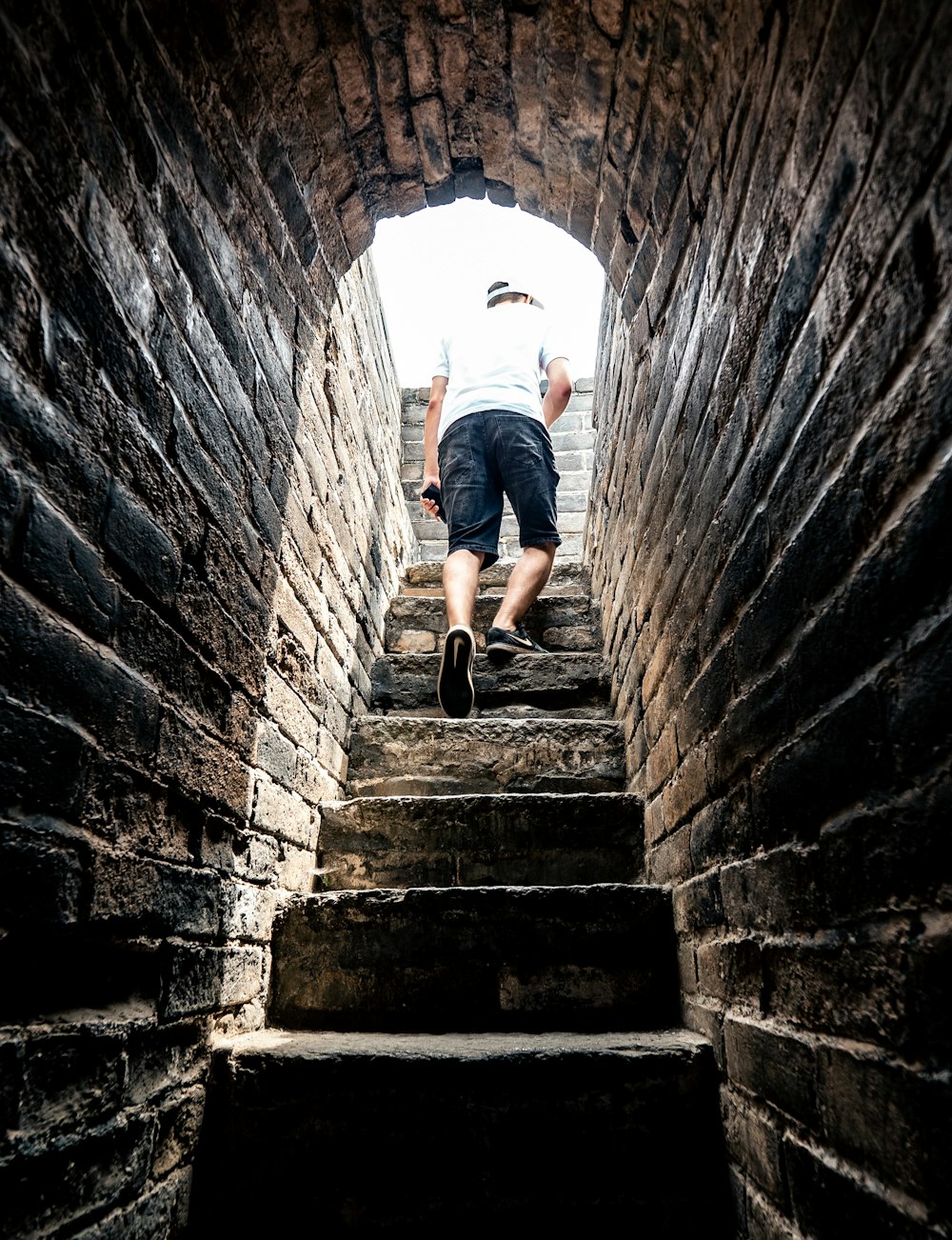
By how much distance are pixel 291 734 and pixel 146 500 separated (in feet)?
2.82

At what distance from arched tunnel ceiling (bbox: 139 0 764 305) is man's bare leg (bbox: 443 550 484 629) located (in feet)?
3.76

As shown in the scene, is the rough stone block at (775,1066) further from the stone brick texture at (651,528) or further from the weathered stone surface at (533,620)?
the weathered stone surface at (533,620)

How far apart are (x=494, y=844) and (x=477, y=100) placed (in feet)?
6.49

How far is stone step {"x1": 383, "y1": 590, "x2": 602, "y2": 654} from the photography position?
3.29 metres

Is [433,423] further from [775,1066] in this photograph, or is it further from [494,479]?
[775,1066]

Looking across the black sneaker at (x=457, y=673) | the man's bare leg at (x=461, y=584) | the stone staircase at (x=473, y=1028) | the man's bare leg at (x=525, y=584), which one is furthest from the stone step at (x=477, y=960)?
the man's bare leg at (x=525, y=584)

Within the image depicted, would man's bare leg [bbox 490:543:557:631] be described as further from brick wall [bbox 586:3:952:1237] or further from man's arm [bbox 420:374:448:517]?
brick wall [bbox 586:3:952:1237]

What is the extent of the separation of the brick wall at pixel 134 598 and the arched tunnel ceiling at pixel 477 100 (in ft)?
0.18

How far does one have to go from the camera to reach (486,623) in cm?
339

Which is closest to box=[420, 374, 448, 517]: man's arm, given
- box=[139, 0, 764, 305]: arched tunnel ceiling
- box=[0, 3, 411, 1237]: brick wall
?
box=[139, 0, 764, 305]: arched tunnel ceiling

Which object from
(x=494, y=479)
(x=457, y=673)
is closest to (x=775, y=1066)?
(x=457, y=673)

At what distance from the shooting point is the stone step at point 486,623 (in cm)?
329

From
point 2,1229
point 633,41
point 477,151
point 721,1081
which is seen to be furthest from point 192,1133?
point 477,151

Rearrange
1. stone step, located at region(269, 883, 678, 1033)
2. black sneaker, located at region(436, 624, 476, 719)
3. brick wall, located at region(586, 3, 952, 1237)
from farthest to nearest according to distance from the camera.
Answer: black sneaker, located at region(436, 624, 476, 719), stone step, located at region(269, 883, 678, 1033), brick wall, located at region(586, 3, 952, 1237)
